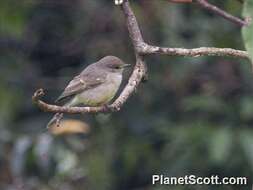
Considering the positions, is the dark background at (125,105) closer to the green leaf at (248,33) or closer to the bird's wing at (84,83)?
the bird's wing at (84,83)

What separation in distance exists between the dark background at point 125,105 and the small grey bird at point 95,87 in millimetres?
731

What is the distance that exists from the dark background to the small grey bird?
731mm

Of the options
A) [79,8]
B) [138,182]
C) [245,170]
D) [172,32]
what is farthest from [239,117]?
[79,8]

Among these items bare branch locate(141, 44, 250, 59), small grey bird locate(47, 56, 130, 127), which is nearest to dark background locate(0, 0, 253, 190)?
small grey bird locate(47, 56, 130, 127)

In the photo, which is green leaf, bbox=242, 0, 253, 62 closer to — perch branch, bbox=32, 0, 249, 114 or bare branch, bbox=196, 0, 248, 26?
bare branch, bbox=196, 0, 248, 26

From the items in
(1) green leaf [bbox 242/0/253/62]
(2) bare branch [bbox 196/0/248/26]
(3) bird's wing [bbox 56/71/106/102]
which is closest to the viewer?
(1) green leaf [bbox 242/0/253/62]

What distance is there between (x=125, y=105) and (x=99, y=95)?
9.09ft

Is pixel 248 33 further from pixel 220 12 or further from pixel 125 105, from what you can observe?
pixel 125 105

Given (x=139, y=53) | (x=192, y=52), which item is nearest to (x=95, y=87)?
(x=139, y=53)

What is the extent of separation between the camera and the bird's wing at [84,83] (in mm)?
5352

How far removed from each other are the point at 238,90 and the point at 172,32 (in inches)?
34.3

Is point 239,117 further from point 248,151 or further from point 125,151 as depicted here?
point 125,151

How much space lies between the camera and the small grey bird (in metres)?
5.39

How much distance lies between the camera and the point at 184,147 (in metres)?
7.28
